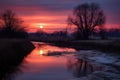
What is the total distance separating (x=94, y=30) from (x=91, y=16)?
13.9ft

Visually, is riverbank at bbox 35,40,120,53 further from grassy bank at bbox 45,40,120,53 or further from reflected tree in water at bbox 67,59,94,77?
reflected tree in water at bbox 67,59,94,77

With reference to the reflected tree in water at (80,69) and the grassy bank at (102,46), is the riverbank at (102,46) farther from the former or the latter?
the reflected tree in water at (80,69)

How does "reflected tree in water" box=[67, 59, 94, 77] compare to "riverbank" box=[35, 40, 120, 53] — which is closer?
"reflected tree in water" box=[67, 59, 94, 77]

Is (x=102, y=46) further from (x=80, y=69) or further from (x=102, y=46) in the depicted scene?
(x=80, y=69)

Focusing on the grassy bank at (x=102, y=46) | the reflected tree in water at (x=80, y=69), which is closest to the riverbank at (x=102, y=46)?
the grassy bank at (x=102, y=46)

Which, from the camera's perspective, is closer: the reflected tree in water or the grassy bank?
the reflected tree in water

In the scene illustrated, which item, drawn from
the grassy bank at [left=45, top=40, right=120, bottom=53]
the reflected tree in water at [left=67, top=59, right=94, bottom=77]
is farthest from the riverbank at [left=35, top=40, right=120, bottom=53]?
the reflected tree in water at [left=67, top=59, right=94, bottom=77]

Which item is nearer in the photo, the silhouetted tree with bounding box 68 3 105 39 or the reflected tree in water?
the reflected tree in water

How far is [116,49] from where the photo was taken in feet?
134

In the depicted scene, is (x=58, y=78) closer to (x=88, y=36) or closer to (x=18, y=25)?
(x=88, y=36)

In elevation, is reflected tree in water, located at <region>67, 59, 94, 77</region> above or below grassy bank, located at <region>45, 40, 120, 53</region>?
above

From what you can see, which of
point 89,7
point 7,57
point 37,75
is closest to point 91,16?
point 89,7

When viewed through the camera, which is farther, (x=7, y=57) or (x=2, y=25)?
(x=2, y=25)

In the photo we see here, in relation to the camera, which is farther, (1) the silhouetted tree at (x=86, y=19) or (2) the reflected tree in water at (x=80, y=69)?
(1) the silhouetted tree at (x=86, y=19)
